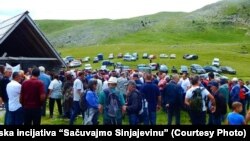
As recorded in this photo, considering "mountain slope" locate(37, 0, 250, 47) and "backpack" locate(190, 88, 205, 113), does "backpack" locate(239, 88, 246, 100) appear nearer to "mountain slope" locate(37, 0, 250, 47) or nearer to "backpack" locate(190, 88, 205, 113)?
"backpack" locate(190, 88, 205, 113)

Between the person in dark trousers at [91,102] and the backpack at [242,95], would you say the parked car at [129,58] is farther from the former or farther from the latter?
the person in dark trousers at [91,102]

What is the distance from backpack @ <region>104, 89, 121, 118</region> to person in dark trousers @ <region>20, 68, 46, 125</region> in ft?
6.79

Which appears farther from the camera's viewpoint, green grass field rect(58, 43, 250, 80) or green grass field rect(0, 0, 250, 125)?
green grass field rect(0, 0, 250, 125)

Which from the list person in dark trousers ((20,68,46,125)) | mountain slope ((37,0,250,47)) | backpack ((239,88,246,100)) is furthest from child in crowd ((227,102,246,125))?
mountain slope ((37,0,250,47))

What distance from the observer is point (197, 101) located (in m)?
14.7

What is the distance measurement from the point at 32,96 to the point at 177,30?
125 metres

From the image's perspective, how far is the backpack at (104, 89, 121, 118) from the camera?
14.7 metres

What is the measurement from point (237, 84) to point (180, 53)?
→ 6132 cm

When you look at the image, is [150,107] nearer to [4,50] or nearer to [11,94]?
[11,94]

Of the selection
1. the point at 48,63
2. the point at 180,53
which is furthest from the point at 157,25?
the point at 48,63

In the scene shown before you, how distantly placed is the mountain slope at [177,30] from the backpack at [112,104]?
103 m

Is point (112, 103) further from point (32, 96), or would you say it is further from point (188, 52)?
point (188, 52)

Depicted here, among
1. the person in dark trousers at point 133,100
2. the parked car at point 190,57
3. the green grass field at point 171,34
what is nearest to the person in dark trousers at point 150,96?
the person in dark trousers at point 133,100

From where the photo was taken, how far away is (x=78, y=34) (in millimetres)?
132875
